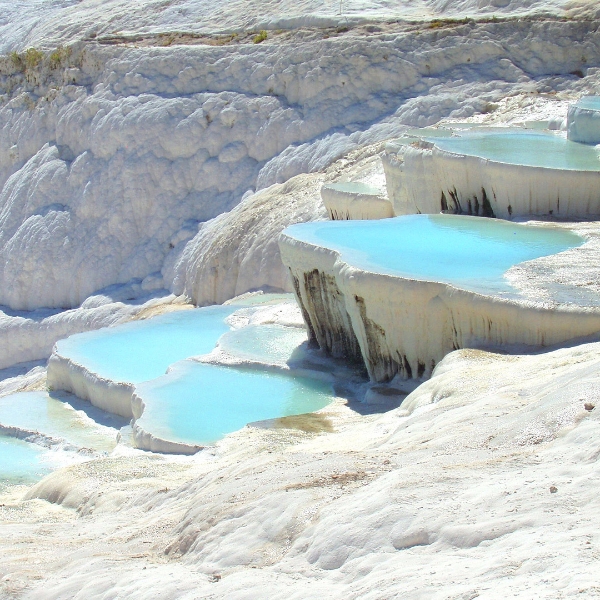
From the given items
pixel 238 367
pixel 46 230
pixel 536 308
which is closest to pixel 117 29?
pixel 46 230

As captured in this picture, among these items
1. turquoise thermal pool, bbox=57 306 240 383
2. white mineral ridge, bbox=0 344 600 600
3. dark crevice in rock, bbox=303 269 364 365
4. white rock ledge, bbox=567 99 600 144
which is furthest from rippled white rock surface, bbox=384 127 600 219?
white mineral ridge, bbox=0 344 600 600

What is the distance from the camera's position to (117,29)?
69.6 feet

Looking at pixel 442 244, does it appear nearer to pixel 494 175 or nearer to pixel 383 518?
pixel 494 175

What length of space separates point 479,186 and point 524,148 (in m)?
1.61

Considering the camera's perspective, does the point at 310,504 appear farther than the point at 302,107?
No

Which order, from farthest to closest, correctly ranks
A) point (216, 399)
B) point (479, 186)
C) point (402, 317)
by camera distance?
point (479, 186) → point (216, 399) → point (402, 317)

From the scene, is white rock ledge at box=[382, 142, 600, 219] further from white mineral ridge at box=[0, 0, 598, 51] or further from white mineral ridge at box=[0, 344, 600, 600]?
white mineral ridge at box=[0, 0, 598, 51]

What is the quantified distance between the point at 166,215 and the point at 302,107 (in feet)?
10.1

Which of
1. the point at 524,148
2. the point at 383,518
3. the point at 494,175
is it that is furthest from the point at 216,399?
the point at 524,148

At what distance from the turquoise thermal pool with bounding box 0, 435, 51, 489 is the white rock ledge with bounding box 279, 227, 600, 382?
106 inches

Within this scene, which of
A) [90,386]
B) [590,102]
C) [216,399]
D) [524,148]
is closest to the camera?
[216,399]

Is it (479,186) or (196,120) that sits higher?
(479,186)

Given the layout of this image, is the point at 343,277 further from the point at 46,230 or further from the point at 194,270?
the point at 46,230

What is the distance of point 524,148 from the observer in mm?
12117
